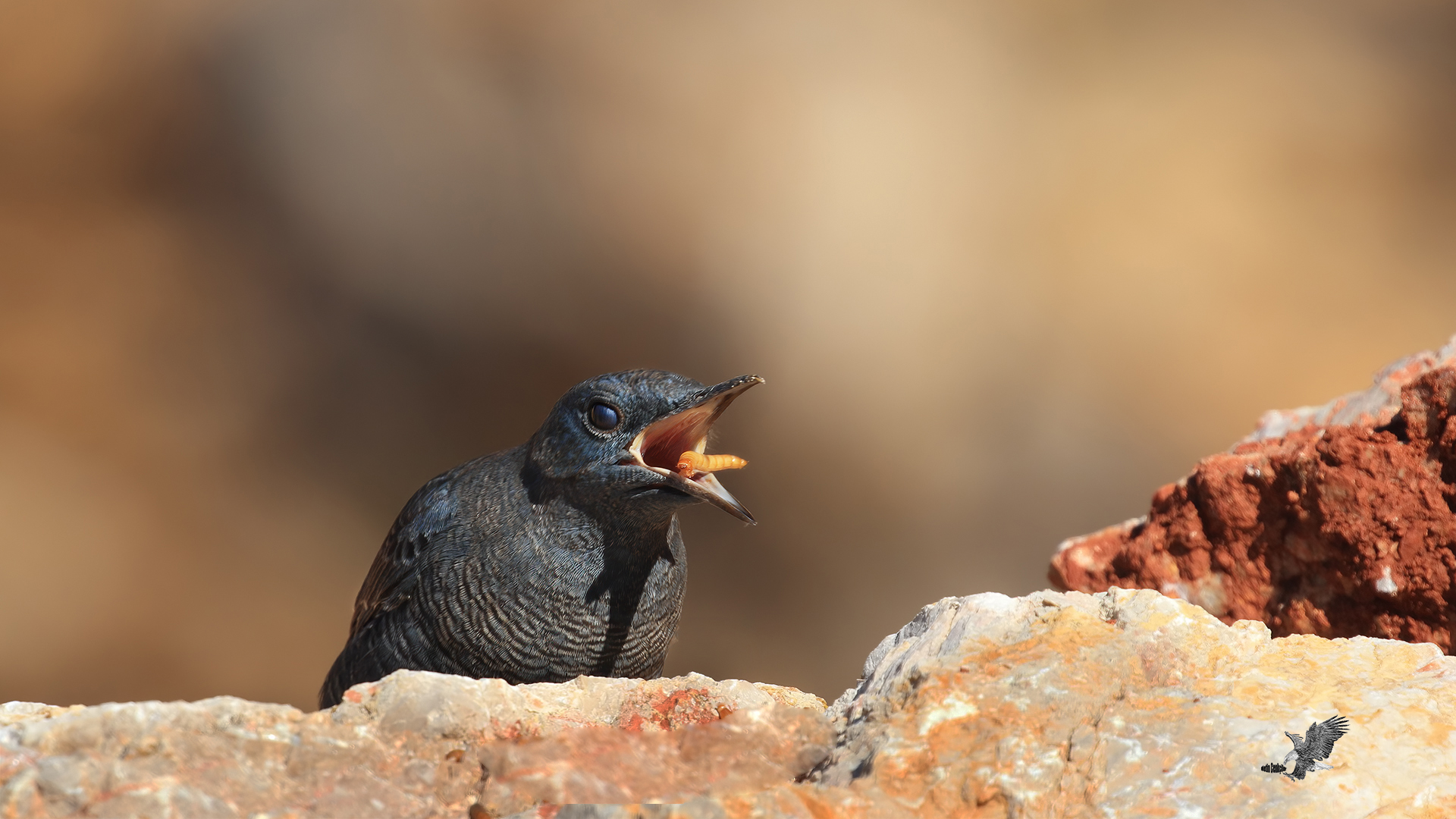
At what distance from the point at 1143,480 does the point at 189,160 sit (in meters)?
5.84

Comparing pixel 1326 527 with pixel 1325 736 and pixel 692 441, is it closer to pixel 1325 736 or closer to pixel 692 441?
pixel 1325 736

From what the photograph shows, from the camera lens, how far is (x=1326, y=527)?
2764 millimetres

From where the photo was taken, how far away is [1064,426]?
643 cm

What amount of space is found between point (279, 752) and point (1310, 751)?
159 cm

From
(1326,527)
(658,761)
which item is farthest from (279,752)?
(1326,527)

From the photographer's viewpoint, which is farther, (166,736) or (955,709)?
(955,709)

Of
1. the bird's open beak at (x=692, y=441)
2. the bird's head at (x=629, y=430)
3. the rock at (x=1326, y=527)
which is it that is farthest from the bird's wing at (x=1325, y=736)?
the bird's head at (x=629, y=430)

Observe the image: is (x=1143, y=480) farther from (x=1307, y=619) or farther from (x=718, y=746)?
(x=718, y=746)

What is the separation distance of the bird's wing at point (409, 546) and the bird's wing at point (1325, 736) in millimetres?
2205

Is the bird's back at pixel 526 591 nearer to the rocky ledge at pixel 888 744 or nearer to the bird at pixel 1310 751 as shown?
the rocky ledge at pixel 888 744

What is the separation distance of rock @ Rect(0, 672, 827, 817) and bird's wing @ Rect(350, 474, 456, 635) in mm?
1202

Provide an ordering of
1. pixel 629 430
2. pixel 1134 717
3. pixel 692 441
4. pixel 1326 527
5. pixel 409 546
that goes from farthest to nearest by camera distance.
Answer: pixel 409 546
pixel 692 441
pixel 629 430
pixel 1326 527
pixel 1134 717

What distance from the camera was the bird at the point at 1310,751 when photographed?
5.37ft

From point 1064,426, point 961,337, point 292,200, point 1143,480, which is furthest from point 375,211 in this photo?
point 1143,480
